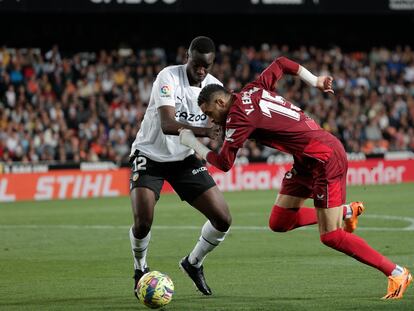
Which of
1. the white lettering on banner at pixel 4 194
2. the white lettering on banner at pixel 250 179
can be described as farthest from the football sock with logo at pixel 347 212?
the white lettering on banner at pixel 250 179

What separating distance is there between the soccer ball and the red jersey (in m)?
1.14

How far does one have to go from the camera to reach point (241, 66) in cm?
3198

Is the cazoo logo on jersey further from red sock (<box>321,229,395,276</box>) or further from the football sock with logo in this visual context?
red sock (<box>321,229,395,276</box>)

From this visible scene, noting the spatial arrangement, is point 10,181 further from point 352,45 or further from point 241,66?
point 352,45

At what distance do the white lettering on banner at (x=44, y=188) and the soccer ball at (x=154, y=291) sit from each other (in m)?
16.7

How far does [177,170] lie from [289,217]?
1.18 meters

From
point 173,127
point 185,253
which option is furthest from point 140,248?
point 185,253

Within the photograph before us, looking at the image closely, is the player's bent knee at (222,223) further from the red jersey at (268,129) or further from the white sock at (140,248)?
the red jersey at (268,129)

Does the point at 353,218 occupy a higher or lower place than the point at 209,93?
lower

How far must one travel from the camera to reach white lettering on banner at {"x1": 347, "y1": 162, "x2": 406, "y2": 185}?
93.5 feet

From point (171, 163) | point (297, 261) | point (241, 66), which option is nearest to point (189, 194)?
point (171, 163)

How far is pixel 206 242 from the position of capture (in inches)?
368

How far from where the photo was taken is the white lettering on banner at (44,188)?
80.6 feet

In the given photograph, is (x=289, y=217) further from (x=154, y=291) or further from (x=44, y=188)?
(x=44, y=188)
